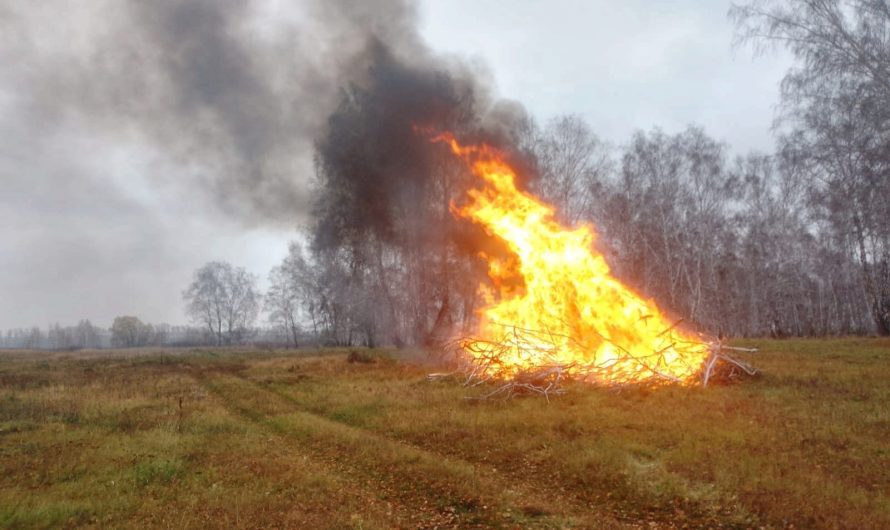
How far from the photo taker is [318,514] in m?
7.44

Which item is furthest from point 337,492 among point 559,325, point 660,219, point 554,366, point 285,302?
point 285,302

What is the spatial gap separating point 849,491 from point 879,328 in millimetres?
28244

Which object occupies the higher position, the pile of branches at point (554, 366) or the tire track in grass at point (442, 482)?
the pile of branches at point (554, 366)

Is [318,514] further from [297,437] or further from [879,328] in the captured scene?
[879,328]

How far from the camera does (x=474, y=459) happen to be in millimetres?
10195

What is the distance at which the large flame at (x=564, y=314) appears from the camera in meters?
15.7

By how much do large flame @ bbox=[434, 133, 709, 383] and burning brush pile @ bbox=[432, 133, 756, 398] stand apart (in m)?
0.03

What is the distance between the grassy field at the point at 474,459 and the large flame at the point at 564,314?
1.43 metres

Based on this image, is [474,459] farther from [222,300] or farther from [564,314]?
[222,300]

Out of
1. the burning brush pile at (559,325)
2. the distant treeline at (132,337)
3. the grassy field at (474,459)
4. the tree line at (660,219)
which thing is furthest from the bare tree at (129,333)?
the burning brush pile at (559,325)

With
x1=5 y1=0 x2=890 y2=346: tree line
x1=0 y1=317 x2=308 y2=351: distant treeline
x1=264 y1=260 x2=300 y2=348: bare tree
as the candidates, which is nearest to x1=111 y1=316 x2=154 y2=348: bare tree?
x1=0 y1=317 x2=308 y2=351: distant treeline

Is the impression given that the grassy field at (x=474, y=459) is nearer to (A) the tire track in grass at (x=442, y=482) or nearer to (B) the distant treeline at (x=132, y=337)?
(A) the tire track in grass at (x=442, y=482)

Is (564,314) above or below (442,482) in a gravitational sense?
above

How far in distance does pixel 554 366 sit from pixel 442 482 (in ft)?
25.9
